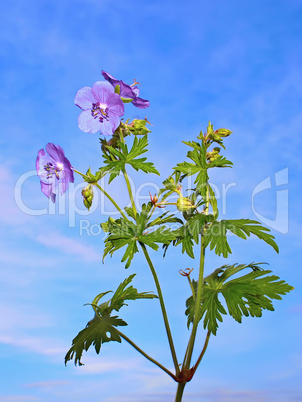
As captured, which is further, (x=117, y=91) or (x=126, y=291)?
(x=126, y=291)

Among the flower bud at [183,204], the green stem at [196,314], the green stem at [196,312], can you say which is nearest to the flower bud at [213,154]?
the green stem at [196,312]

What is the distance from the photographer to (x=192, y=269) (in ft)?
12.5

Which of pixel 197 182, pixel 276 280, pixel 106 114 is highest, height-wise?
pixel 106 114

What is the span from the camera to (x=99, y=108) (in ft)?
11.2

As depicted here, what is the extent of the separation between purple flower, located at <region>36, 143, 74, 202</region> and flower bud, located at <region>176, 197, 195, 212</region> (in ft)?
2.81

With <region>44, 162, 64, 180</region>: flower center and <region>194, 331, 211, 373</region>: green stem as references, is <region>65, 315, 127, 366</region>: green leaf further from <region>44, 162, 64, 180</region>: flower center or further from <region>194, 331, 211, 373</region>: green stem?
<region>44, 162, 64, 180</region>: flower center

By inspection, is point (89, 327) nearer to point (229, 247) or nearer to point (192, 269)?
point (192, 269)

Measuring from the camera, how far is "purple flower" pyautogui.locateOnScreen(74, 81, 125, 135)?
339cm

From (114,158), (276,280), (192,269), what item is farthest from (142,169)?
(276,280)

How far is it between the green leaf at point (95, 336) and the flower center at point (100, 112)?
1.57 m

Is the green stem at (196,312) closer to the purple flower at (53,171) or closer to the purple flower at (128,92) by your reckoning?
the purple flower at (128,92)

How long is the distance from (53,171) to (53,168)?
0.08ft

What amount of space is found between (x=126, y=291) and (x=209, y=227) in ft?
3.08

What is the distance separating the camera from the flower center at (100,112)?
11.2 feet
